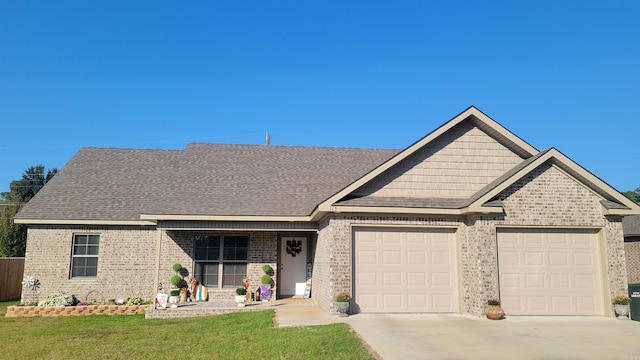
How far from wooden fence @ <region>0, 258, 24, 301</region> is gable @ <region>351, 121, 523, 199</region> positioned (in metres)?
16.5

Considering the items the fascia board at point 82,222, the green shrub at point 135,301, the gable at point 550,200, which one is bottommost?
the green shrub at point 135,301

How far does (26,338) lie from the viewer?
35.9ft

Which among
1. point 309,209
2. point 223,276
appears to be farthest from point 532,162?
point 223,276

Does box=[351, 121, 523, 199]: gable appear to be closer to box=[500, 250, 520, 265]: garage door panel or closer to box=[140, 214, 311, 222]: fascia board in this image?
box=[500, 250, 520, 265]: garage door panel

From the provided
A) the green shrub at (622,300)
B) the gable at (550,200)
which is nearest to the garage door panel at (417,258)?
the gable at (550,200)

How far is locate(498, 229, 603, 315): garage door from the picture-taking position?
12273 mm

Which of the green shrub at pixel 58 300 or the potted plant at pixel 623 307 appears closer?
the potted plant at pixel 623 307

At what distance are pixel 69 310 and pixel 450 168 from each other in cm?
1294

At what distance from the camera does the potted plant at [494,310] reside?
11.5 m

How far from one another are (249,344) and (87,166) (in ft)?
44.9

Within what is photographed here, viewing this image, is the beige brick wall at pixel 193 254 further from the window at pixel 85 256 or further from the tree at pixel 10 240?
the tree at pixel 10 240

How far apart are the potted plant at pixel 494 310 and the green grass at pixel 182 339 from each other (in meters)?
3.90

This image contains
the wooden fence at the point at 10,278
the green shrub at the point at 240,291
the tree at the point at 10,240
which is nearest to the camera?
the green shrub at the point at 240,291

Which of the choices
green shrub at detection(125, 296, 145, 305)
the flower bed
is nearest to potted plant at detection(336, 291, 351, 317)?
the flower bed
